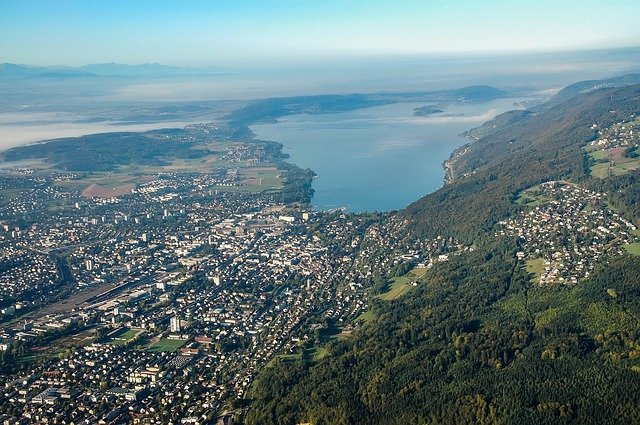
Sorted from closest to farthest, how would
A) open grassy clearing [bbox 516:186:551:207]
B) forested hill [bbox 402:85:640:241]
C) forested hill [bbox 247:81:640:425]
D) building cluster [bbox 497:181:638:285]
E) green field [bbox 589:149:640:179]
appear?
1. forested hill [bbox 247:81:640:425]
2. building cluster [bbox 497:181:638:285]
3. forested hill [bbox 402:85:640:241]
4. open grassy clearing [bbox 516:186:551:207]
5. green field [bbox 589:149:640:179]

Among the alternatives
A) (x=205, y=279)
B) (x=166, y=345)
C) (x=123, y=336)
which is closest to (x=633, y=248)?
(x=205, y=279)

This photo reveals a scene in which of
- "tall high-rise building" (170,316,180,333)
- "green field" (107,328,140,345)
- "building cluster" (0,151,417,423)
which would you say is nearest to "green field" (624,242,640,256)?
"building cluster" (0,151,417,423)

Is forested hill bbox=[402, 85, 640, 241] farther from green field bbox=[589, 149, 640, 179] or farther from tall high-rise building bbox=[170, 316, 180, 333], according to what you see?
tall high-rise building bbox=[170, 316, 180, 333]

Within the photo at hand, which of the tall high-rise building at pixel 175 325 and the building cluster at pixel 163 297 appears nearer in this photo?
the building cluster at pixel 163 297

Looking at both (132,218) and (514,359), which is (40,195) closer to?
(132,218)

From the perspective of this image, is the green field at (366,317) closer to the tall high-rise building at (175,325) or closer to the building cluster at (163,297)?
the building cluster at (163,297)

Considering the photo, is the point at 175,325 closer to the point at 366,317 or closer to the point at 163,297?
the point at 163,297

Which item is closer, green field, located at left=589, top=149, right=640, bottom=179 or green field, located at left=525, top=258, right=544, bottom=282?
green field, located at left=525, top=258, right=544, bottom=282

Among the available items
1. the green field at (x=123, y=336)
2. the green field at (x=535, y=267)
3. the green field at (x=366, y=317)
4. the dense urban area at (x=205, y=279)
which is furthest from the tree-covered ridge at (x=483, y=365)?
the green field at (x=123, y=336)
